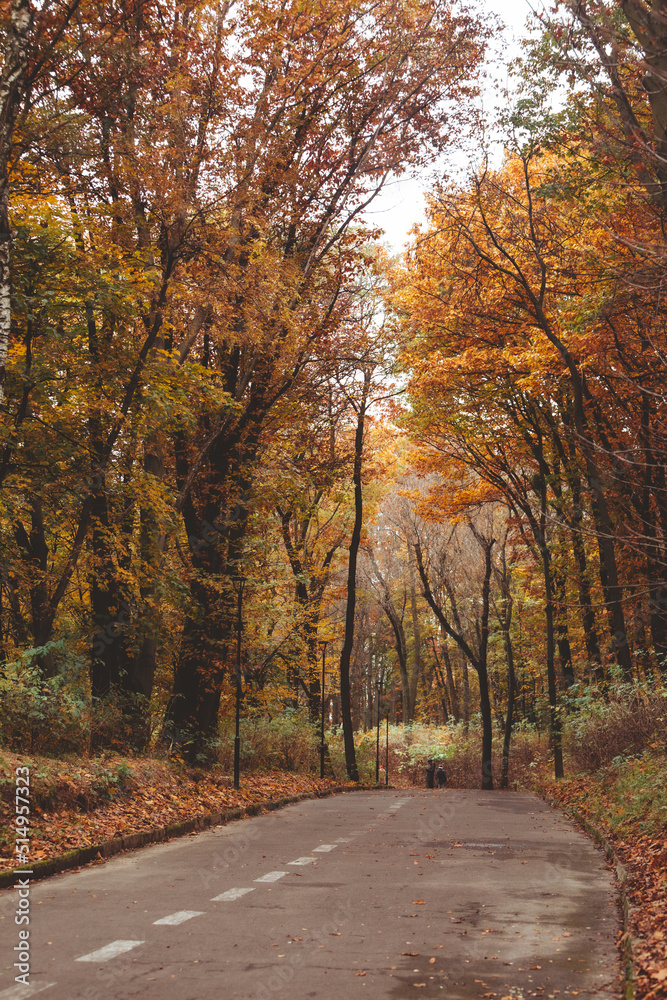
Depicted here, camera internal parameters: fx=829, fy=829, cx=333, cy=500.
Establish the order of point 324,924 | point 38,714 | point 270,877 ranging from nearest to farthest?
point 324,924, point 270,877, point 38,714

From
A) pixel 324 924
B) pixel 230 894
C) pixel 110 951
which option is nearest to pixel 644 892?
pixel 324 924

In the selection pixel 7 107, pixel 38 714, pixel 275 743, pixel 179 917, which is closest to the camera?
pixel 179 917

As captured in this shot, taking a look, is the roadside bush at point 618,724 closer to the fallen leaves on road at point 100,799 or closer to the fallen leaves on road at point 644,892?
the fallen leaves on road at point 644,892

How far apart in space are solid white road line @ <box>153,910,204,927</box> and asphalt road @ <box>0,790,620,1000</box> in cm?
3

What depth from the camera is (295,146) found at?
17.8m

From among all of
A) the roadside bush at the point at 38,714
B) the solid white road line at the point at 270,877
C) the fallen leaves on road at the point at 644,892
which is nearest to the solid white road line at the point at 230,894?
the solid white road line at the point at 270,877

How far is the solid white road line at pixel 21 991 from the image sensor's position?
4723 millimetres

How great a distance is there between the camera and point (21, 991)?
189 inches

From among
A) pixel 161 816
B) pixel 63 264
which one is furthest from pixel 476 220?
pixel 161 816

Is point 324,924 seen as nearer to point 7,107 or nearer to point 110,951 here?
point 110,951

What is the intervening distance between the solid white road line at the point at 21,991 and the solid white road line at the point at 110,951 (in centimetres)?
58

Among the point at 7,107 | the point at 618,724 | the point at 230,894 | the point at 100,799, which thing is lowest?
the point at 230,894

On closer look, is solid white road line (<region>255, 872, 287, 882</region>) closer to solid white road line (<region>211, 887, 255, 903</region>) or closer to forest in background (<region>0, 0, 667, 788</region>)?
solid white road line (<region>211, 887, 255, 903</region>)

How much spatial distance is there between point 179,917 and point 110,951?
109 centimetres
